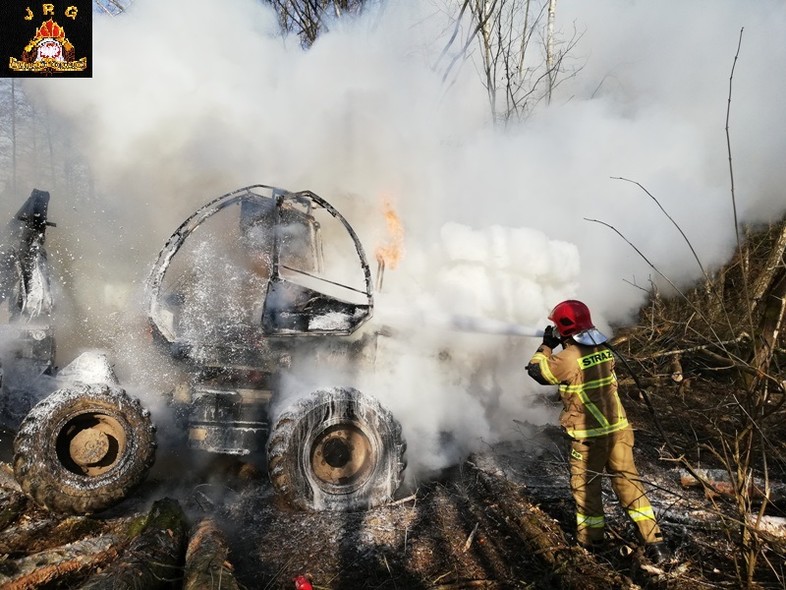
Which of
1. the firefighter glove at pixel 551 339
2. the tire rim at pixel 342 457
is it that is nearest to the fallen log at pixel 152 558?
the tire rim at pixel 342 457

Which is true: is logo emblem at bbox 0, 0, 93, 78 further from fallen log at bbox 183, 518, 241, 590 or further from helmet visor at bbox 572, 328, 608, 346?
helmet visor at bbox 572, 328, 608, 346

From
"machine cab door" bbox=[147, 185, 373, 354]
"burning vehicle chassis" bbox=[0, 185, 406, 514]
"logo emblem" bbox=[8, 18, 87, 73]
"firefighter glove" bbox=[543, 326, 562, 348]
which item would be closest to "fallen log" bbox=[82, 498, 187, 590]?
"burning vehicle chassis" bbox=[0, 185, 406, 514]

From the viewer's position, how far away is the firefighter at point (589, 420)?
11.6 ft

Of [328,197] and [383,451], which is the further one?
[328,197]

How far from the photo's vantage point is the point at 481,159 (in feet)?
31.9

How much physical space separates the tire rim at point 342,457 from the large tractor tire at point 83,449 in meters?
1.47

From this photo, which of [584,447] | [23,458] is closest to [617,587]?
[584,447]

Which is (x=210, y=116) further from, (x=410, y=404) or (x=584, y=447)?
(x=584, y=447)

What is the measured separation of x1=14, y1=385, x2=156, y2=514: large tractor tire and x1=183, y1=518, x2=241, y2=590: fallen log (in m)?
1.06

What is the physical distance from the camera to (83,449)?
3.96m

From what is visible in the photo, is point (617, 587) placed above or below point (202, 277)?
below

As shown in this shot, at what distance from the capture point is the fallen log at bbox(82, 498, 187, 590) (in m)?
2.64

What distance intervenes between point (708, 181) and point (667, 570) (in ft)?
27.2

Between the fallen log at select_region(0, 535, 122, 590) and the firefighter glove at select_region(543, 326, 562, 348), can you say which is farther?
the firefighter glove at select_region(543, 326, 562, 348)
